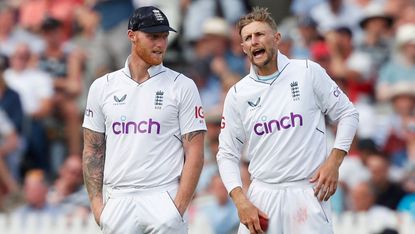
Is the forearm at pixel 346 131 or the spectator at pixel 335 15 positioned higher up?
the spectator at pixel 335 15

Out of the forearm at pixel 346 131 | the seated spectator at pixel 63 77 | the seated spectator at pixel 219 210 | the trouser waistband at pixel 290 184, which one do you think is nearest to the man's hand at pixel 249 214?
the trouser waistband at pixel 290 184

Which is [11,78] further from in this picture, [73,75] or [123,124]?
[123,124]

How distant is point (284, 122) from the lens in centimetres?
950

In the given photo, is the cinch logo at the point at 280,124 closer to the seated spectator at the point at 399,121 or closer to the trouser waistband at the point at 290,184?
the trouser waistband at the point at 290,184

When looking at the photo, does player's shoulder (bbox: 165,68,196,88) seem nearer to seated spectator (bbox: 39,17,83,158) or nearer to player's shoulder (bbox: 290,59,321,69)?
player's shoulder (bbox: 290,59,321,69)

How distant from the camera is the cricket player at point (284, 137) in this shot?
9453 mm

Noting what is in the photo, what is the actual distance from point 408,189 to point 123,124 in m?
5.87

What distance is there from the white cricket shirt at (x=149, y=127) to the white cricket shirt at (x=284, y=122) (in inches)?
11.9

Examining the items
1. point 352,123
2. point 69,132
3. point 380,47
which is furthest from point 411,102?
point 352,123

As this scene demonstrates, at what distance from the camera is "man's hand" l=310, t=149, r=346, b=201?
30.7ft

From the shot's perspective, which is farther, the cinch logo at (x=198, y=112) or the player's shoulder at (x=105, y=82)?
the player's shoulder at (x=105, y=82)

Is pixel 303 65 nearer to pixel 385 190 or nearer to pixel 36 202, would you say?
pixel 385 190

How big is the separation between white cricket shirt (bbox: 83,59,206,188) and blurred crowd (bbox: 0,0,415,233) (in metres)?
5.00

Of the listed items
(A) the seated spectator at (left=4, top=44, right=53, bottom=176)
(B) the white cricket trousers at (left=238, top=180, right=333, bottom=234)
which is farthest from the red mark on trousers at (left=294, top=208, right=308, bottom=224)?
(A) the seated spectator at (left=4, top=44, right=53, bottom=176)
